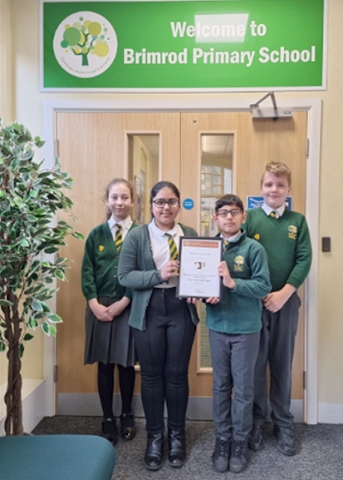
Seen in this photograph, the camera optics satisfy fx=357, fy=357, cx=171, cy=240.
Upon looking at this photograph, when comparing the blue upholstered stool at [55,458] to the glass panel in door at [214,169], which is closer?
the blue upholstered stool at [55,458]

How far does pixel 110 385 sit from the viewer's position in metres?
2.28

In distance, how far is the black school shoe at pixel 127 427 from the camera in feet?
7.44

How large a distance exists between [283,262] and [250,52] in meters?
1.46

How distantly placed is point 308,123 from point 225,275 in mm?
1360

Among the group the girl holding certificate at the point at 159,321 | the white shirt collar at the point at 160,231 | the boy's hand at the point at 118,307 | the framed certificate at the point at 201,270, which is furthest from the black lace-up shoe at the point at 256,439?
the white shirt collar at the point at 160,231

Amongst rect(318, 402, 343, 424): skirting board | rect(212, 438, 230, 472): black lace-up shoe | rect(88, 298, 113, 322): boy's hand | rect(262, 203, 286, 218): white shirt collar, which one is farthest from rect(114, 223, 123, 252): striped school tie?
rect(318, 402, 343, 424): skirting board

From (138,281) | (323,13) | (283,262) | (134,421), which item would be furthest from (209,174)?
(134,421)

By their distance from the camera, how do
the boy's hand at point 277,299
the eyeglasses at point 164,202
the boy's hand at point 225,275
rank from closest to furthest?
1. the boy's hand at point 225,275
2. the eyeglasses at point 164,202
3. the boy's hand at point 277,299

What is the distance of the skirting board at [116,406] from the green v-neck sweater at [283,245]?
1.03 metres

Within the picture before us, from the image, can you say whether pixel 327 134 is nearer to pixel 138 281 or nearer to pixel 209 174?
pixel 209 174

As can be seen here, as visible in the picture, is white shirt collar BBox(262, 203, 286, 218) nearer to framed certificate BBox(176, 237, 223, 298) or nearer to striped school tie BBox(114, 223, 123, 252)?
framed certificate BBox(176, 237, 223, 298)

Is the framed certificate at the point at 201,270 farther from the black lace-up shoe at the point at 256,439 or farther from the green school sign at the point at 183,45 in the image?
the green school sign at the point at 183,45

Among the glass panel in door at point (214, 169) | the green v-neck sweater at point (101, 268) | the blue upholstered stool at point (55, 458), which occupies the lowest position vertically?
the blue upholstered stool at point (55, 458)

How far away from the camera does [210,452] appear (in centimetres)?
213
